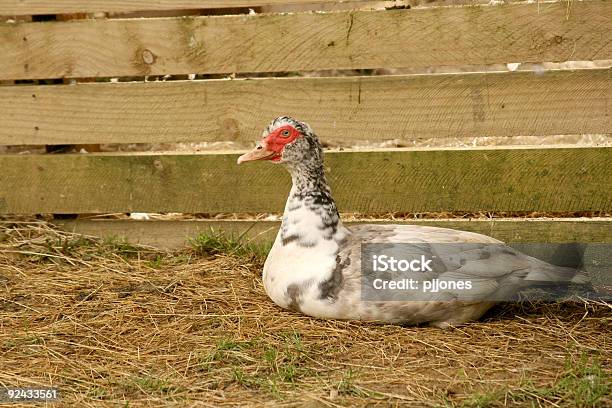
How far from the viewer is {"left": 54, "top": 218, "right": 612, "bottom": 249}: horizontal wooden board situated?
13.6 feet

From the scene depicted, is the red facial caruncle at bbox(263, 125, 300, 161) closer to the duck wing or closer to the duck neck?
the duck neck

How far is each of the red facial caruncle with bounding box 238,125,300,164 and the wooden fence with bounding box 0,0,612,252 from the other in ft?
1.86

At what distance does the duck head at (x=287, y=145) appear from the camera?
12.2ft

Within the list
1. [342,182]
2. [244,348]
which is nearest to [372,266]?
[244,348]

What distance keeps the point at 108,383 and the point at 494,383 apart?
4.65ft

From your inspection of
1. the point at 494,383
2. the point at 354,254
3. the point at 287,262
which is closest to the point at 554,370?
the point at 494,383

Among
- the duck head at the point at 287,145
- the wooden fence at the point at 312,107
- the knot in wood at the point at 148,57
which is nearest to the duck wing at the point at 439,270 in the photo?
the duck head at the point at 287,145

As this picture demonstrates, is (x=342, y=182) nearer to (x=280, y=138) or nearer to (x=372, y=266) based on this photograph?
(x=280, y=138)

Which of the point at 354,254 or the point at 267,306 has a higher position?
the point at 354,254

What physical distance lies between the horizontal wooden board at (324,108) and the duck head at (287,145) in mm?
546

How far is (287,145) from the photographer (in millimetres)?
3727

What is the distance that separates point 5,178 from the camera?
15.0 ft

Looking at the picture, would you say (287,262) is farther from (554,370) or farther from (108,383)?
(554,370)

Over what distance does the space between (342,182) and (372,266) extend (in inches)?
36.0
